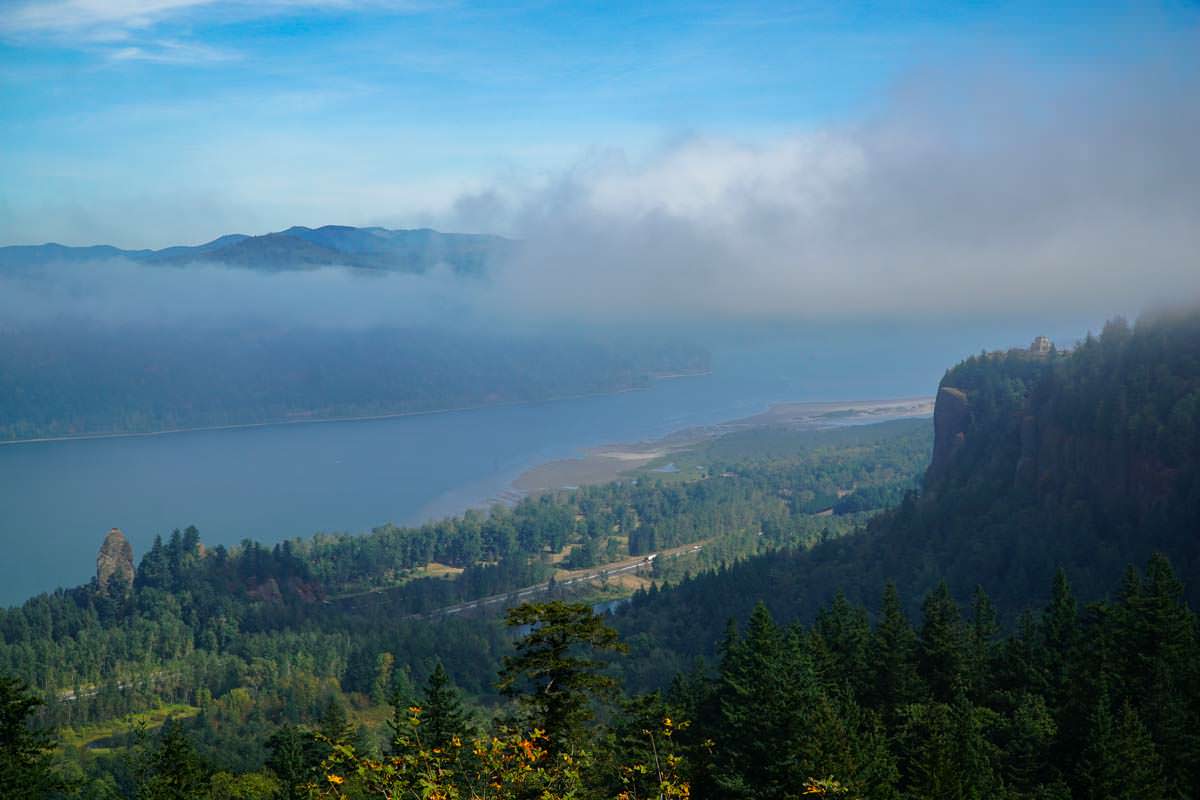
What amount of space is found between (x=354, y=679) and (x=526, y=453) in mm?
126543

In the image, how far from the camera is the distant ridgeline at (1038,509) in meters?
62.5

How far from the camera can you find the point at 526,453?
197000mm

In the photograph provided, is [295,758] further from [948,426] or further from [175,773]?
[948,426]

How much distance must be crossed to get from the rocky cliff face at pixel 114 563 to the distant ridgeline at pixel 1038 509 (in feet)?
135

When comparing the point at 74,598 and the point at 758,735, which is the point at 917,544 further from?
the point at 74,598

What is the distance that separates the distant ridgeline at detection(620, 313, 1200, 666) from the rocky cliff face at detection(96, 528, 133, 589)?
41.0 meters

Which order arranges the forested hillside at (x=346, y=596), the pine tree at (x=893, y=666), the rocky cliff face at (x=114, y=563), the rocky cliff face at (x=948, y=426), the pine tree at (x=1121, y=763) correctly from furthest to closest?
the rocky cliff face at (x=948, y=426) < the rocky cliff face at (x=114, y=563) < the forested hillside at (x=346, y=596) < the pine tree at (x=893, y=666) < the pine tree at (x=1121, y=763)

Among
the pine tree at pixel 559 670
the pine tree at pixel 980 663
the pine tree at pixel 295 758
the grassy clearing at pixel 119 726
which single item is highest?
the pine tree at pixel 559 670

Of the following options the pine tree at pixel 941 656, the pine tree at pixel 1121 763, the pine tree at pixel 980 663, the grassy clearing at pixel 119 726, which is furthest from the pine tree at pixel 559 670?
the grassy clearing at pixel 119 726

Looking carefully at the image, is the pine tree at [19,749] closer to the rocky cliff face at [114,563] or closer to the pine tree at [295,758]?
the pine tree at [295,758]

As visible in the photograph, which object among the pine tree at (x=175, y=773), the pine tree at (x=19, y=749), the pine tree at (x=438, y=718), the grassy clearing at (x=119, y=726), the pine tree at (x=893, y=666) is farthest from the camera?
the grassy clearing at (x=119, y=726)

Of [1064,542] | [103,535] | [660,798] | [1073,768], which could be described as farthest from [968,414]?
[103,535]

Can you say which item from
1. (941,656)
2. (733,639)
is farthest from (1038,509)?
(733,639)

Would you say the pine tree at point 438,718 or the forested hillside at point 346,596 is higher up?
the pine tree at point 438,718
